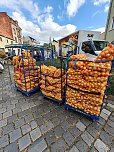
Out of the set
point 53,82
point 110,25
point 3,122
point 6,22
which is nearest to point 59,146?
point 3,122

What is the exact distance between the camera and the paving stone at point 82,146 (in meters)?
1.50

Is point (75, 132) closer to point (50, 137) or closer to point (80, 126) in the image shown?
point (80, 126)

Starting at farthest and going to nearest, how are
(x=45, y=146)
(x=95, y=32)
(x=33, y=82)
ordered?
(x=95, y=32), (x=33, y=82), (x=45, y=146)

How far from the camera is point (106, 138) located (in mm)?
1693

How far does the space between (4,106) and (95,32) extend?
8.68 metres

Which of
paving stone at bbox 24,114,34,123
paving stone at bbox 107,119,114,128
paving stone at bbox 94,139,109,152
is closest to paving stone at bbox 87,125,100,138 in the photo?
paving stone at bbox 94,139,109,152

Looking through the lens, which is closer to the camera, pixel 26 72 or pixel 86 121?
pixel 86 121

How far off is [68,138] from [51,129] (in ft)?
1.19

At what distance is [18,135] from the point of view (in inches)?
67.8

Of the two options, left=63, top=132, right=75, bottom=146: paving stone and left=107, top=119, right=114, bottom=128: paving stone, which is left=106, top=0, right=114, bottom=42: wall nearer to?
left=107, top=119, right=114, bottom=128: paving stone

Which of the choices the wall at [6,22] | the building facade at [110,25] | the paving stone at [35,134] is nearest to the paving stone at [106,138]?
the paving stone at [35,134]

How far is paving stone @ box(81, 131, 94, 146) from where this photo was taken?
161cm

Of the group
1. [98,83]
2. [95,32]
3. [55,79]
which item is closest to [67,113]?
[55,79]

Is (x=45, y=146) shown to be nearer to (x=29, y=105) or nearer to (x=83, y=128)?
(x=83, y=128)
